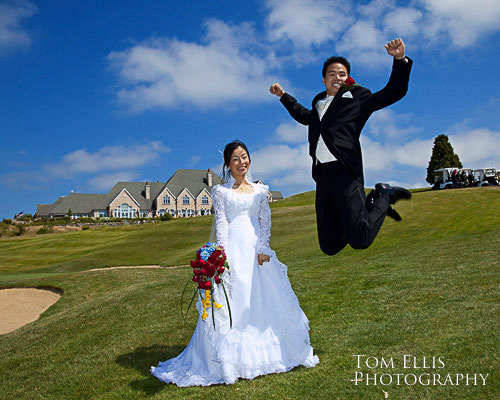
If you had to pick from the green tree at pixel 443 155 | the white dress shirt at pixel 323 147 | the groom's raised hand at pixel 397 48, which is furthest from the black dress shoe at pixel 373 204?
the green tree at pixel 443 155

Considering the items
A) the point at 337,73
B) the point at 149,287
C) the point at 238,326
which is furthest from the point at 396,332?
the point at 149,287

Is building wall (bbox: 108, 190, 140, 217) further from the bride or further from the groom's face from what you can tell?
the groom's face

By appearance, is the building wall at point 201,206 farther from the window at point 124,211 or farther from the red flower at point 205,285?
the red flower at point 205,285

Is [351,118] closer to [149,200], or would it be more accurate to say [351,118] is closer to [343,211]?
[343,211]

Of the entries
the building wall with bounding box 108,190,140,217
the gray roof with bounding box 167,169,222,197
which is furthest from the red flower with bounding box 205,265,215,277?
the building wall with bounding box 108,190,140,217

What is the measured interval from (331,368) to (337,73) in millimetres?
3881

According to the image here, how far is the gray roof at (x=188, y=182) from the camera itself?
9500 cm

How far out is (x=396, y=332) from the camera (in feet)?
21.4

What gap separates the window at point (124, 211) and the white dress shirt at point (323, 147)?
93480mm

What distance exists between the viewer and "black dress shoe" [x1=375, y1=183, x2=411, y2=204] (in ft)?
17.6

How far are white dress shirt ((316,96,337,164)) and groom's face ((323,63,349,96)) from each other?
15 centimetres

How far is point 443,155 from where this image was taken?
79312 mm

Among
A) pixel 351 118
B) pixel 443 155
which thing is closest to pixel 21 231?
pixel 351 118

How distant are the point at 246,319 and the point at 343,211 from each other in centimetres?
202
